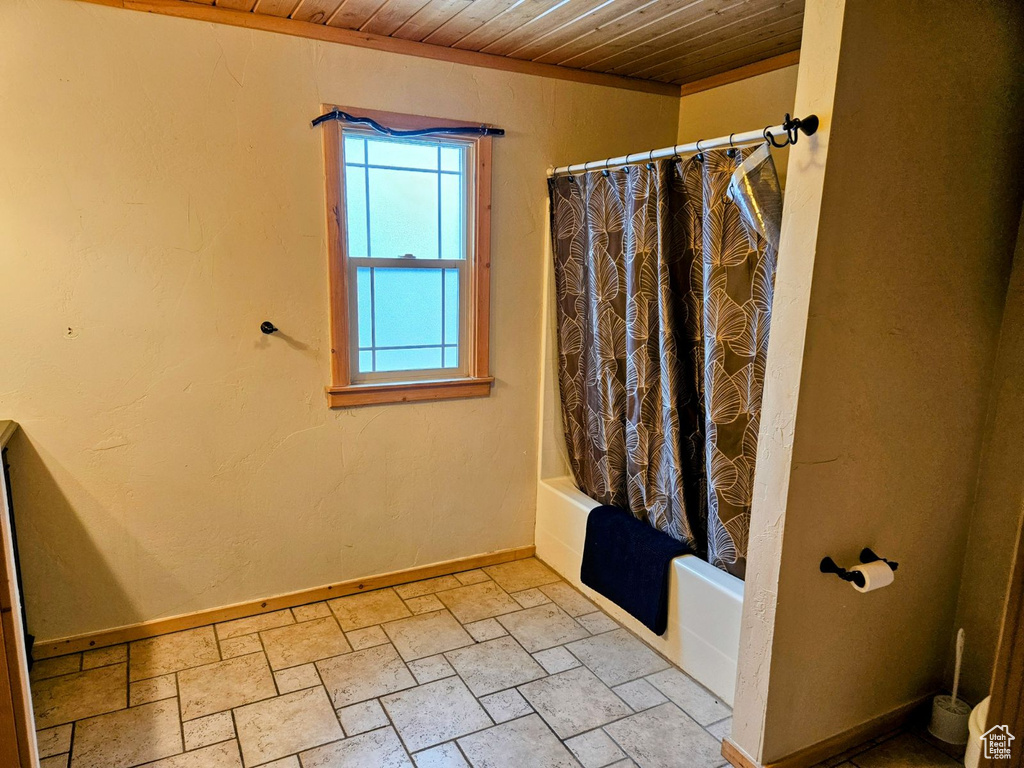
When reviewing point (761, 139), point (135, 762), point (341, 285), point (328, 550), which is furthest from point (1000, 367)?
A: point (135, 762)

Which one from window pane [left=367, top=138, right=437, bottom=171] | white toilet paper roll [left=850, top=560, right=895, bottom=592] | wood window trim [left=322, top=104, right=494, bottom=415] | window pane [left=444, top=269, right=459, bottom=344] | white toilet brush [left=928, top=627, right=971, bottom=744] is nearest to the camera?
white toilet paper roll [left=850, top=560, right=895, bottom=592]

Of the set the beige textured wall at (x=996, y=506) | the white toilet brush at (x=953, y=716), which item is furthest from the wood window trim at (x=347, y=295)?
the white toilet brush at (x=953, y=716)

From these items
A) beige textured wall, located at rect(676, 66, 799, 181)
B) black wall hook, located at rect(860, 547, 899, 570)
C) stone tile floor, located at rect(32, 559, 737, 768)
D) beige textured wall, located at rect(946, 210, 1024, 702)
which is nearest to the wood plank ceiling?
beige textured wall, located at rect(676, 66, 799, 181)

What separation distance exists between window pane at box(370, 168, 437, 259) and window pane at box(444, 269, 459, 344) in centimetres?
12

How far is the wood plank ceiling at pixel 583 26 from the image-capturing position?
2229mm

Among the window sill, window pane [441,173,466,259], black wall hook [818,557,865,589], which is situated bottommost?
black wall hook [818,557,865,589]

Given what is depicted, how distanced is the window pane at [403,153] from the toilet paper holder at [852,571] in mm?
2111

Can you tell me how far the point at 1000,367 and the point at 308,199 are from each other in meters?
2.43

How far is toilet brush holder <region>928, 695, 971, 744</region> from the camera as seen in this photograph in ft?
6.63

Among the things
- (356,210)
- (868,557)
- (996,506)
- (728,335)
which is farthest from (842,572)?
(356,210)

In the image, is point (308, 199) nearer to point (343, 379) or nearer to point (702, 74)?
point (343, 379)

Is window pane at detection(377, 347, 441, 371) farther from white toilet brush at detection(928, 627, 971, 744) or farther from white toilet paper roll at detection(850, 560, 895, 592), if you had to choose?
white toilet brush at detection(928, 627, 971, 744)

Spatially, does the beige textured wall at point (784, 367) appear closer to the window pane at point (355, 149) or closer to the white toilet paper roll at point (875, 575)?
the white toilet paper roll at point (875, 575)

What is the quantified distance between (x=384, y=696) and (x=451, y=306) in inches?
62.8
